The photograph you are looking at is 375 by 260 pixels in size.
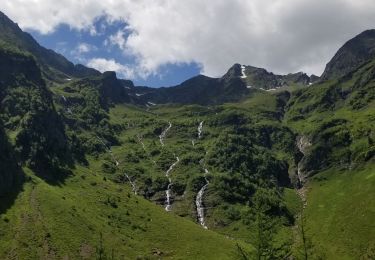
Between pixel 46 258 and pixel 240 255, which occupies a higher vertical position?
pixel 240 255

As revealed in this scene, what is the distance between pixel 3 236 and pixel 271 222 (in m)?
132

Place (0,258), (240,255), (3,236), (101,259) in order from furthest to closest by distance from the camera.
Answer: (3,236), (0,258), (101,259), (240,255)

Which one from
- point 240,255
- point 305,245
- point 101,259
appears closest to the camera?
point 240,255

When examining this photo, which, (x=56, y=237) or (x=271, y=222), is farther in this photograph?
(x=56, y=237)

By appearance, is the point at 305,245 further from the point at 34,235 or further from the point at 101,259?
the point at 34,235

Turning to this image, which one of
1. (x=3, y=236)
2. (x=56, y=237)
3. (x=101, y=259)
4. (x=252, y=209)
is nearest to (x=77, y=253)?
(x=56, y=237)

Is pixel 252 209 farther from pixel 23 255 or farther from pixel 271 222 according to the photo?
pixel 23 255

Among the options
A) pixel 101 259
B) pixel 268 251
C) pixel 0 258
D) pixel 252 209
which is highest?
pixel 252 209

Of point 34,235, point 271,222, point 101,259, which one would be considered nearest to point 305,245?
point 271,222

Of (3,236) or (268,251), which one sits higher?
(268,251)

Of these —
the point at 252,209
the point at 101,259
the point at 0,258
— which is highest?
the point at 252,209

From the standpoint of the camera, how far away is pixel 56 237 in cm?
19975

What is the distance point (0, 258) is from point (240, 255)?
12093cm

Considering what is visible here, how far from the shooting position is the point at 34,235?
645ft
